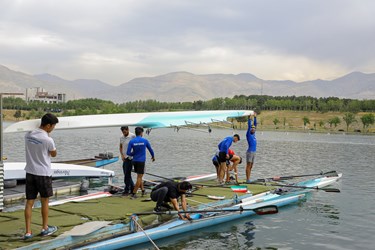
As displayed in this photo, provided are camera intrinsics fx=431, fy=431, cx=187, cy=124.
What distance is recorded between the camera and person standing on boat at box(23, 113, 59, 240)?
898cm

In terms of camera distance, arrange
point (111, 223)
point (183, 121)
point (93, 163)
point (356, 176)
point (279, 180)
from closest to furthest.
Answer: point (111, 223) → point (183, 121) → point (279, 180) → point (93, 163) → point (356, 176)

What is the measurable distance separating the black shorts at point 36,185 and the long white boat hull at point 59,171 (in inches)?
357

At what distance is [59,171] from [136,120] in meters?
6.92

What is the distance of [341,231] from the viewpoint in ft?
46.9

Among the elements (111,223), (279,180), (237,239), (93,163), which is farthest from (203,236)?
(93,163)

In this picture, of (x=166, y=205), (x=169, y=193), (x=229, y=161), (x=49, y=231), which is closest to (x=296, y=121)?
(x=229, y=161)

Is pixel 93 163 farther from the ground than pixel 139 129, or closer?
closer

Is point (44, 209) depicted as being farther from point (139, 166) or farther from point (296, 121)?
point (296, 121)

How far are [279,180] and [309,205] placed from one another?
2.49m

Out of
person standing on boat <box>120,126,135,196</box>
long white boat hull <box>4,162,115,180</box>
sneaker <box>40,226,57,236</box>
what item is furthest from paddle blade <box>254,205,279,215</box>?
long white boat hull <box>4,162,115,180</box>

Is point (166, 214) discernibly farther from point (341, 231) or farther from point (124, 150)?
point (341, 231)

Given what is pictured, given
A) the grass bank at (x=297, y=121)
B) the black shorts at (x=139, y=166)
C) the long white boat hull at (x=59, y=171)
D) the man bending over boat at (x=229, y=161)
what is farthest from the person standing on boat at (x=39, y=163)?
the grass bank at (x=297, y=121)

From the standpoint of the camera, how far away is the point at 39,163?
9.02 meters

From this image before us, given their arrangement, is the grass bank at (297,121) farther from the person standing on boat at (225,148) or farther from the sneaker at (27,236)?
the sneaker at (27,236)
